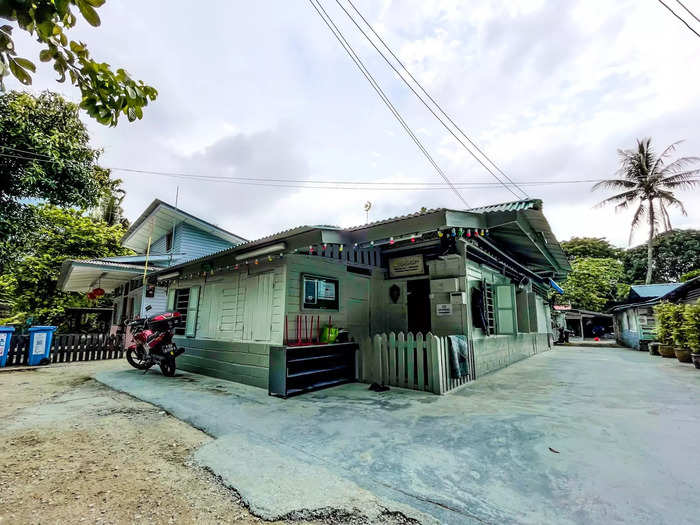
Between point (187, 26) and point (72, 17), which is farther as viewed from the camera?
point (187, 26)

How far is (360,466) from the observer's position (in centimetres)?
251

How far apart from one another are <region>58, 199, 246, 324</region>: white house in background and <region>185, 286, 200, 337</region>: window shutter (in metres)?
3.43

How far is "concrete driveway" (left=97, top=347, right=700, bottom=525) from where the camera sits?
6.39 feet

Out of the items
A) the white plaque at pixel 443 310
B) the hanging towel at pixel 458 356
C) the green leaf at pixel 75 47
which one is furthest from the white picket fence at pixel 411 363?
the green leaf at pixel 75 47

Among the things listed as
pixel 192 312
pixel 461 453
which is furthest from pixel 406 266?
pixel 192 312

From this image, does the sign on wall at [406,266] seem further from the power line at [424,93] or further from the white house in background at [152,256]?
the white house in background at [152,256]

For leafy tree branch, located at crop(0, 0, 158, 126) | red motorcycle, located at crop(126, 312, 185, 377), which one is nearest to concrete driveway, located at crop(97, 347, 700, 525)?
red motorcycle, located at crop(126, 312, 185, 377)

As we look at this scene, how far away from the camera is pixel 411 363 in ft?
17.4

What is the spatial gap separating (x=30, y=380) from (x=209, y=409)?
199 inches

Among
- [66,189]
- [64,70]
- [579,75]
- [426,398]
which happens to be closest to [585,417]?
[426,398]

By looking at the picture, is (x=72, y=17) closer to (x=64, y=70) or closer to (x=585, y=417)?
(x=64, y=70)

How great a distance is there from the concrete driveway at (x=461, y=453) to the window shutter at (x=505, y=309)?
2309 mm

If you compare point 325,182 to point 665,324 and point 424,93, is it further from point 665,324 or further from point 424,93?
point 665,324

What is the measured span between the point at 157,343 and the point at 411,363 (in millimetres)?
5680
